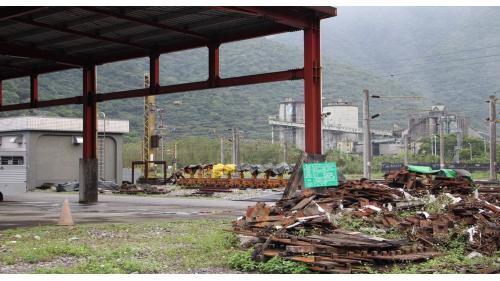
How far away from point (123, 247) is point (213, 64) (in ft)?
38.3

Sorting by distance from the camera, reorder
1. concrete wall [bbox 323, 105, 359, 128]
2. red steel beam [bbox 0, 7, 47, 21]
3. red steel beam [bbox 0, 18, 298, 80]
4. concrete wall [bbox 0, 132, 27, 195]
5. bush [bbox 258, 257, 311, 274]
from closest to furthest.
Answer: bush [bbox 258, 257, 311, 274] < red steel beam [bbox 0, 7, 47, 21] < red steel beam [bbox 0, 18, 298, 80] < concrete wall [bbox 0, 132, 27, 195] < concrete wall [bbox 323, 105, 359, 128]

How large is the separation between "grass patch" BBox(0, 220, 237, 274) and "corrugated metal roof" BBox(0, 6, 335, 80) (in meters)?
6.10

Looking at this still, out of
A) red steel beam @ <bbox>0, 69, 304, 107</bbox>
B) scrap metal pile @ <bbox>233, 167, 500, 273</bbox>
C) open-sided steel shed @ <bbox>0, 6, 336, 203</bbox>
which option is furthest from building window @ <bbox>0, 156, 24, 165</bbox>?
scrap metal pile @ <bbox>233, 167, 500, 273</bbox>

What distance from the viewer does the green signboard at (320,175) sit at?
18.2 meters

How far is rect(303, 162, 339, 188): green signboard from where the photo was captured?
717 inches

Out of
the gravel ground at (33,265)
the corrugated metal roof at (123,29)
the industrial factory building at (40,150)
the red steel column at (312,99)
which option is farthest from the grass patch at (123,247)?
the industrial factory building at (40,150)

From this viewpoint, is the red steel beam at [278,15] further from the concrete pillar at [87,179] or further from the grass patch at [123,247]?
the concrete pillar at [87,179]

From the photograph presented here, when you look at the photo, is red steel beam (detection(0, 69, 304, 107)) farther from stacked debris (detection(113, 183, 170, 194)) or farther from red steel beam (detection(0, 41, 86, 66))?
stacked debris (detection(113, 183, 170, 194))

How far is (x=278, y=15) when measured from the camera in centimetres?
1784

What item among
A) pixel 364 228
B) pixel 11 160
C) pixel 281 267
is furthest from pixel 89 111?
pixel 11 160
